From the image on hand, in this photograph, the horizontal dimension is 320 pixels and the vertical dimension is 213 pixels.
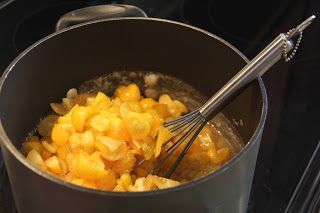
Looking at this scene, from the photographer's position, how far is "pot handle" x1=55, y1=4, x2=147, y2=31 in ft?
2.66

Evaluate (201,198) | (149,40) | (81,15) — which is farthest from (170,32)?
(201,198)

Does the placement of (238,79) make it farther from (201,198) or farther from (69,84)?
(69,84)

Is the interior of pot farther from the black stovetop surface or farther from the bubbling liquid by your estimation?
the black stovetop surface

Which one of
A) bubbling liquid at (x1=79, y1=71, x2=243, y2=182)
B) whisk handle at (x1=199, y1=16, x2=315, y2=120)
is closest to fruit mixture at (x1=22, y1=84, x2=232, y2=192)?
bubbling liquid at (x1=79, y1=71, x2=243, y2=182)

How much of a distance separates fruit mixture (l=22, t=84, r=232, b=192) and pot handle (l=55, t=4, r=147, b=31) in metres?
0.13

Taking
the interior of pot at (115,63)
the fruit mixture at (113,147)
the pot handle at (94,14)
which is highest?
the pot handle at (94,14)

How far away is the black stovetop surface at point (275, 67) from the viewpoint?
860 mm

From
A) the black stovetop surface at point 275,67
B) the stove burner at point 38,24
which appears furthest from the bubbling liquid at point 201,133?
the stove burner at point 38,24

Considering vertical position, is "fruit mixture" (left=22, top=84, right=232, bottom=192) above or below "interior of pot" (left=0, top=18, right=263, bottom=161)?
below

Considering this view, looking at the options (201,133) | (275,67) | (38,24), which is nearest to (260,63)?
(201,133)

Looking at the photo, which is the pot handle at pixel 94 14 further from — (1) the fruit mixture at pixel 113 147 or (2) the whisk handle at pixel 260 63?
(2) the whisk handle at pixel 260 63

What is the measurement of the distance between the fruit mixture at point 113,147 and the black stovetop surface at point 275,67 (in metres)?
0.14

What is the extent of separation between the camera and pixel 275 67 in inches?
42.3

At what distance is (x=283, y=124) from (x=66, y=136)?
46 cm
